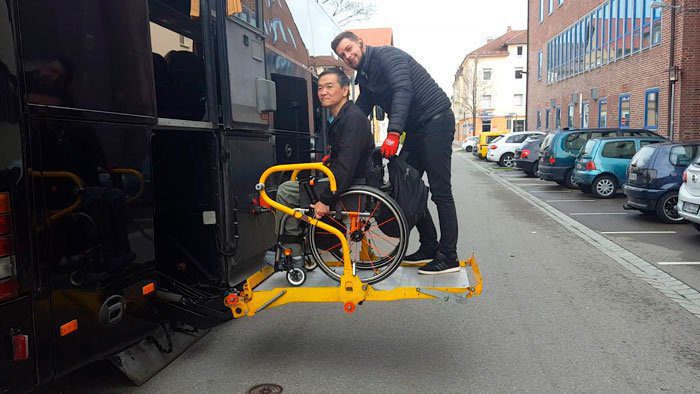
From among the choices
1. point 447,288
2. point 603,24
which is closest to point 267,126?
point 447,288

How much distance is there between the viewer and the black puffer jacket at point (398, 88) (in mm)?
4191

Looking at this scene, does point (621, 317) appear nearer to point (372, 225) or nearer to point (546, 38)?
point (372, 225)

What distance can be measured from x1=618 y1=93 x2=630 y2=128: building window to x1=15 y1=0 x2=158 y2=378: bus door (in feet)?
78.1

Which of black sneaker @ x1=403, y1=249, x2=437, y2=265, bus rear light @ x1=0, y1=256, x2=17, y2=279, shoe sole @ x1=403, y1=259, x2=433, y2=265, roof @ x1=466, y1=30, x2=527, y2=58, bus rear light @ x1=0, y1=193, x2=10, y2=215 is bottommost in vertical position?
shoe sole @ x1=403, y1=259, x2=433, y2=265

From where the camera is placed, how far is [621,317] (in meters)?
5.53

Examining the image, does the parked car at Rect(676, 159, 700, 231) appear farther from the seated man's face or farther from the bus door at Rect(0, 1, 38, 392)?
the bus door at Rect(0, 1, 38, 392)

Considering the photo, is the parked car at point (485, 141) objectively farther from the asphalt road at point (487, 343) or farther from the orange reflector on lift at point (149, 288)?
the orange reflector on lift at point (149, 288)

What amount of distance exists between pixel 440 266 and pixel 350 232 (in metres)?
0.76

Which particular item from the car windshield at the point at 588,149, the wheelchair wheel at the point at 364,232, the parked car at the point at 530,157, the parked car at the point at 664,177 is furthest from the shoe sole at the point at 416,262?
the parked car at the point at 530,157

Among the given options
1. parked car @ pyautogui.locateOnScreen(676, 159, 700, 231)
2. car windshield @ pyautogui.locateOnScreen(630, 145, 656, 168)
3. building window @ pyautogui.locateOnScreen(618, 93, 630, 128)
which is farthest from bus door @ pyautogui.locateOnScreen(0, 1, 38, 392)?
building window @ pyautogui.locateOnScreen(618, 93, 630, 128)

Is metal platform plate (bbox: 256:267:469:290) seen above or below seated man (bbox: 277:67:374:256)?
below

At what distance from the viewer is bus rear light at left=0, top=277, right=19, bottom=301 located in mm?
2537

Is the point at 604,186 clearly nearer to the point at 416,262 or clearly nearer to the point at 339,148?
the point at 416,262

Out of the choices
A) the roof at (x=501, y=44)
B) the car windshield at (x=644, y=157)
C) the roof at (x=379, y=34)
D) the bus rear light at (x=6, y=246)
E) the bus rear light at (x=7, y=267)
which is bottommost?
the car windshield at (x=644, y=157)
